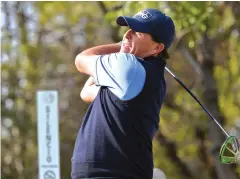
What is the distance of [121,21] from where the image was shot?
313 cm

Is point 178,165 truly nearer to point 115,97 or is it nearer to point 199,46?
point 199,46

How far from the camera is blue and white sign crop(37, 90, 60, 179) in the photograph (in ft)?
24.7

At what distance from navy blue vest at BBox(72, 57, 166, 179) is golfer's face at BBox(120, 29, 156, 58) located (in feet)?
0.30

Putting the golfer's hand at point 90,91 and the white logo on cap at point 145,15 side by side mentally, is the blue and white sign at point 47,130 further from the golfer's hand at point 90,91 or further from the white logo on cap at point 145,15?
the white logo on cap at point 145,15

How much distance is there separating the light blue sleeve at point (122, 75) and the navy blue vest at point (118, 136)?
0.10 ft

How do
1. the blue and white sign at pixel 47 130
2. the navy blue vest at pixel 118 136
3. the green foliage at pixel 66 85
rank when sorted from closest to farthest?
the navy blue vest at pixel 118 136, the blue and white sign at pixel 47 130, the green foliage at pixel 66 85

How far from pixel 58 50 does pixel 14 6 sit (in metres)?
1.35

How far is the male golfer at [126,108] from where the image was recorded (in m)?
2.88

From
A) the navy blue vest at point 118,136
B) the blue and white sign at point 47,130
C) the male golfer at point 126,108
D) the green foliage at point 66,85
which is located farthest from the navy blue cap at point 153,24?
the green foliage at point 66,85

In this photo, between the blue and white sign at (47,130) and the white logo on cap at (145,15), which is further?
the blue and white sign at (47,130)

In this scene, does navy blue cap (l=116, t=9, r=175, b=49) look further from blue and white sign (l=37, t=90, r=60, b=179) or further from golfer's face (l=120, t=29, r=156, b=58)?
blue and white sign (l=37, t=90, r=60, b=179)

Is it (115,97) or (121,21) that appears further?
(121,21)

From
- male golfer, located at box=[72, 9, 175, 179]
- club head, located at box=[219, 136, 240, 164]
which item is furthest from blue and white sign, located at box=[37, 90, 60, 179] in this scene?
male golfer, located at box=[72, 9, 175, 179]

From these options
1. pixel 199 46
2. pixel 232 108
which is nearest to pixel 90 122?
pixel 199 46
